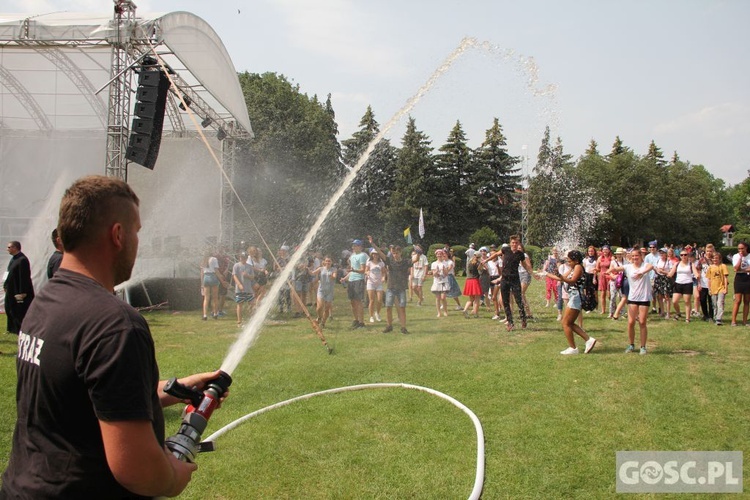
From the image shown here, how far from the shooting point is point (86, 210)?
→ 1982 millimetres

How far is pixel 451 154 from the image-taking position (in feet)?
164

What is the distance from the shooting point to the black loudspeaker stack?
554 inches

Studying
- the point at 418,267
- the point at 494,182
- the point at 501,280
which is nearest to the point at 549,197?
the point at 494,182

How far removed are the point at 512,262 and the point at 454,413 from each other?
725cm

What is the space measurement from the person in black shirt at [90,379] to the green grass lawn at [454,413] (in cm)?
320

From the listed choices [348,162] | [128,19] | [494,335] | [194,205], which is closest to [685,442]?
[494,335]

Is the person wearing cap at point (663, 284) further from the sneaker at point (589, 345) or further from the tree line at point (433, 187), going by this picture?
the tree line at point (433, 187)

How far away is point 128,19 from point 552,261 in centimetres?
1453

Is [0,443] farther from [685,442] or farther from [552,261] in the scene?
[552,261]

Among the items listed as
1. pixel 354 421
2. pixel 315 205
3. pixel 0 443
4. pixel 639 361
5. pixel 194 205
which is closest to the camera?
pixel 0 443

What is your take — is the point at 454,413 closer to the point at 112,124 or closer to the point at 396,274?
the point at 396,274

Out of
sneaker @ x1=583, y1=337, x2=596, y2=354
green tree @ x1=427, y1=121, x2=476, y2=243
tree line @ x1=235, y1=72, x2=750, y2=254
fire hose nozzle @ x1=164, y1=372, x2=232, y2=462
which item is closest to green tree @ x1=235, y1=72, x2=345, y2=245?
tree line @ x1=235, y1=72, x2=750, y2=254

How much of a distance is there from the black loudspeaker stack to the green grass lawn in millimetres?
5230

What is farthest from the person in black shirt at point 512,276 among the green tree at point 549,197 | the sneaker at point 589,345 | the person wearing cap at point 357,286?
the green tree at point 549,197
